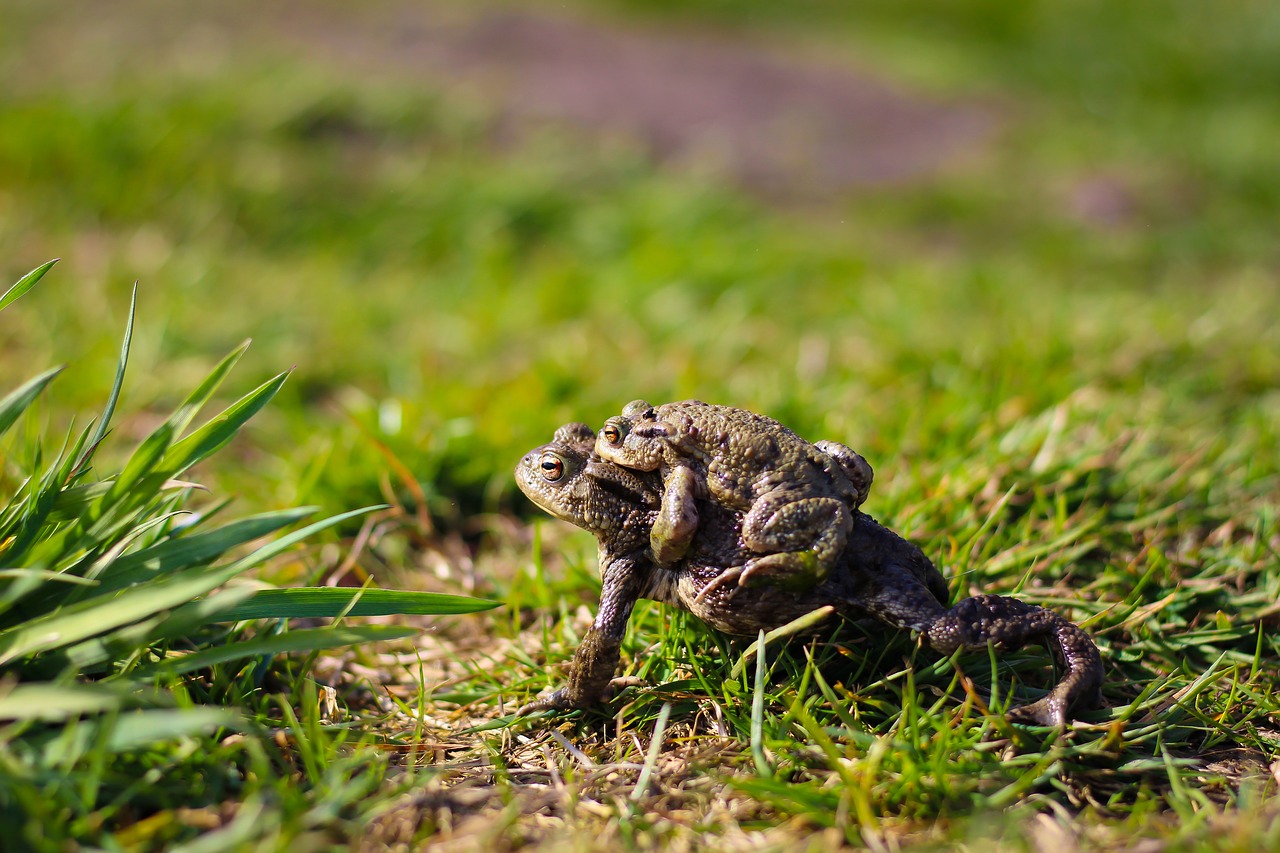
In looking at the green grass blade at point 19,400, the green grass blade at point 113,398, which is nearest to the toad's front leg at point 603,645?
the green grass blade at point 113,398

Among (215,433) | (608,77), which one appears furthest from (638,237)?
(215,433)

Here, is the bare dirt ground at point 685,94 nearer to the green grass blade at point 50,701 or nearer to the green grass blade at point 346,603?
the green grass blade at point 346,603

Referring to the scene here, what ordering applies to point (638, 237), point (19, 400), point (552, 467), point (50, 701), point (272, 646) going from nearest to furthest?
point (50, 701) < point (272, 646) < point (19, 400) < point (552, 467) < point (638, 237)

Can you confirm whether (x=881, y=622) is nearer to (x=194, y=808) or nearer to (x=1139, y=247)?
(x=194, y=808)

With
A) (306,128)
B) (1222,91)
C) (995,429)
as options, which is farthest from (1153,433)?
(1222,91)

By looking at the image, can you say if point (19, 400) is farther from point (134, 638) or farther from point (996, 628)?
point (996, 628)
